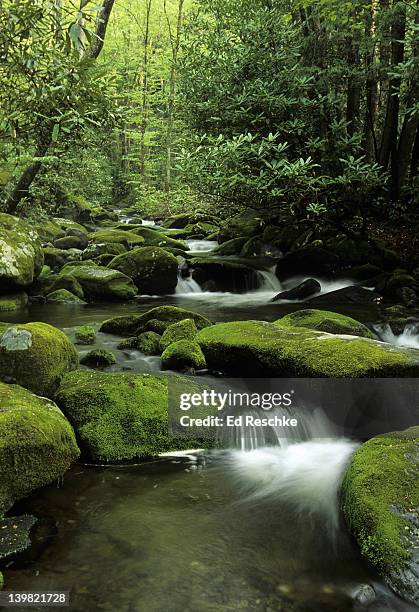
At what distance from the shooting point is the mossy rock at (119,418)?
13.5 ft

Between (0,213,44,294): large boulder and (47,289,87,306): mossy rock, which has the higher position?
(0,213,44,294): large boulder

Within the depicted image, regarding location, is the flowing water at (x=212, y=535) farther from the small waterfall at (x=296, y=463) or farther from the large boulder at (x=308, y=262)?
the large boulder at (x=308, y=262)

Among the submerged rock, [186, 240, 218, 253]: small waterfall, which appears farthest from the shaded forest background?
[186, 240, 218, 253]: small waterfall

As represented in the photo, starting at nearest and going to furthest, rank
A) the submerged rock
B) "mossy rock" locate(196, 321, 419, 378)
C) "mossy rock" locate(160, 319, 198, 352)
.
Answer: "mossy rock" locate(196, 321, 419, 378)
"mossy rock" locate(160, 319, 198, 352)
the submerged rock

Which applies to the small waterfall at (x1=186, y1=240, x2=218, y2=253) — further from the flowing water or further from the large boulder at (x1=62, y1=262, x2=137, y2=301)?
the flowing water

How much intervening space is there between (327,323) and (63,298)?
644cm

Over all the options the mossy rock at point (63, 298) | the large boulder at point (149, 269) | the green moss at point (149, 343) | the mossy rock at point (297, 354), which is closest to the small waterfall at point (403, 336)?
the mossy rock at point (297, 354)

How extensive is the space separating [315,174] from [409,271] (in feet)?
10.2

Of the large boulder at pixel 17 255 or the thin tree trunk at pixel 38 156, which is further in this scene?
the large boulder at pixel 17 255

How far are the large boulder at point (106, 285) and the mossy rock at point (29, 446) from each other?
7299mm

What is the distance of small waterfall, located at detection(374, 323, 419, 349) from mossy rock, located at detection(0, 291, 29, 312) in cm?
707

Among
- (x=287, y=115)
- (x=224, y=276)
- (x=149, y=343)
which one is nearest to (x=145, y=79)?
(x=224, y=276)

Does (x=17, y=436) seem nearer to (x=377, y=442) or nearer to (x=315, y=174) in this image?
(x=377, y=442)

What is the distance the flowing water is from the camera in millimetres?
2699
